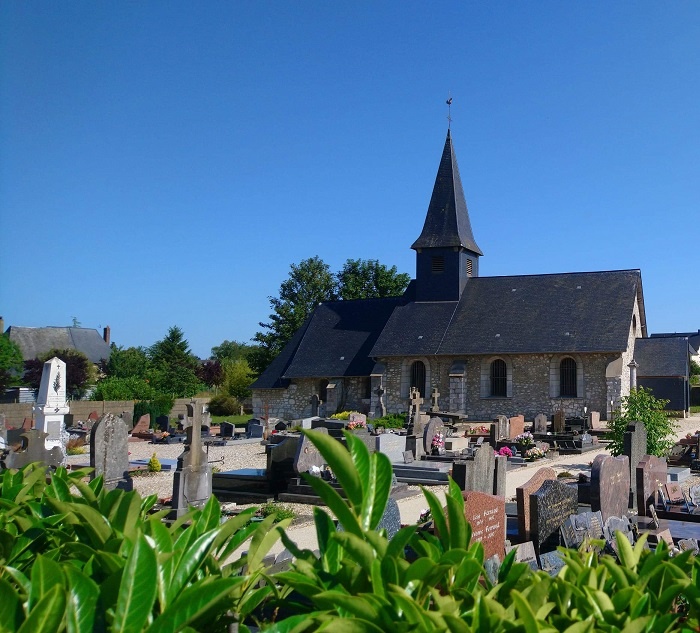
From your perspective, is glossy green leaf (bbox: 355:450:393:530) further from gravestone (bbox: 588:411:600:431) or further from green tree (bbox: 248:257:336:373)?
green tree (bbox: 248:257:336:373)

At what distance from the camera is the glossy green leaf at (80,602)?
2.00 metres

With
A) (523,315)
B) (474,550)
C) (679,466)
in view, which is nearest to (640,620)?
(474,550)

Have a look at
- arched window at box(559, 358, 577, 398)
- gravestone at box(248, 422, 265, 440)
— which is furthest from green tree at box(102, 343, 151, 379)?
arched window at box(559, 358, 577, 398)

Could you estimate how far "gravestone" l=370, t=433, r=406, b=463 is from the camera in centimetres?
1564

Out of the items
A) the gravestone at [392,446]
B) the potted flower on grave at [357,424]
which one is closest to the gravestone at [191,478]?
the gravestone at [392,446]

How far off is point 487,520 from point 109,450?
893 cm

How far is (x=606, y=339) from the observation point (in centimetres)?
2934

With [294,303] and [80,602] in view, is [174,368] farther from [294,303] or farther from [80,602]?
[80,602]

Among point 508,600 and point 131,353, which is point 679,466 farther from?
point 131,353

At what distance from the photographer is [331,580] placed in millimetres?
2441

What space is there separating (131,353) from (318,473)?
42717 millimetres

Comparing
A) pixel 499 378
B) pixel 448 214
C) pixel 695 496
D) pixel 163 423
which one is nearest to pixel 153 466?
pixel 695 496

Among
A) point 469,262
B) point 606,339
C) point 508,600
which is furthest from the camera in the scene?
point 469,262

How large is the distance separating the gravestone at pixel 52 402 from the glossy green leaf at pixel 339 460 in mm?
18628
